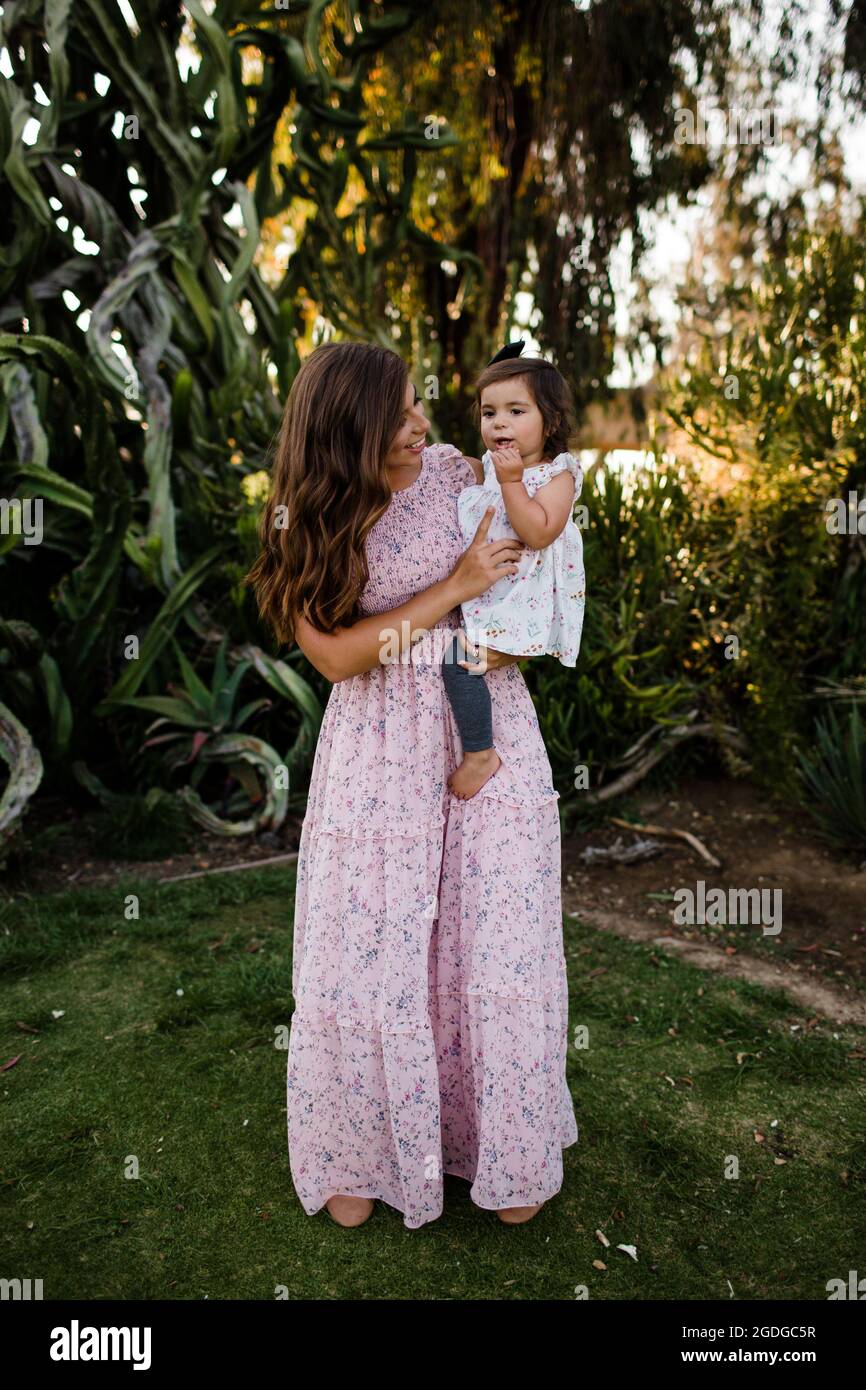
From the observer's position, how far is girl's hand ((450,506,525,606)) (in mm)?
2145

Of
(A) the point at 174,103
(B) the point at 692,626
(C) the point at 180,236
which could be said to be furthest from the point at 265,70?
(B) the point at 692,626

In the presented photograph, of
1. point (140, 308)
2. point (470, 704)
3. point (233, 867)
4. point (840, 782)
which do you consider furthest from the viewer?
point (140, 308)

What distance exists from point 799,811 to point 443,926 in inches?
108

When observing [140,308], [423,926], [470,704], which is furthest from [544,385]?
[140,308]

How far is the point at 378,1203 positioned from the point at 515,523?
1.57 metres

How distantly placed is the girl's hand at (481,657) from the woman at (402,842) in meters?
0.04

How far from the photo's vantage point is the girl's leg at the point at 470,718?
217 centimetres

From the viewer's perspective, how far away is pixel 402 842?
219 centimetres

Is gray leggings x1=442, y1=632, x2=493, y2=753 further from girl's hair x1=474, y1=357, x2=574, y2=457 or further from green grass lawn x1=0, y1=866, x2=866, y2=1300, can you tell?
green grass lawn x1=0, y1=866, x2=866, y2=1300

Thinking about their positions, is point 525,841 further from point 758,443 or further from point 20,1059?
point 758,443

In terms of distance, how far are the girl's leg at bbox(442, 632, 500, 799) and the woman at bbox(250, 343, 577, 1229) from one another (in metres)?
0.04

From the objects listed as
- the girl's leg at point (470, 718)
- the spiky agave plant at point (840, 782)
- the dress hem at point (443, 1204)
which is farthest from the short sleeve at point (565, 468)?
the spiky agave plant at point (840, 782)

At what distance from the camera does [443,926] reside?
7.46 ft

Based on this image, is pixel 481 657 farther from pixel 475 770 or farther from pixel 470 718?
pixel 475 770
